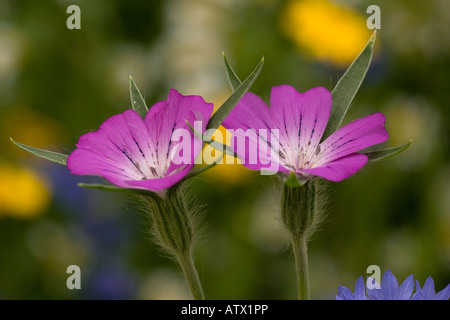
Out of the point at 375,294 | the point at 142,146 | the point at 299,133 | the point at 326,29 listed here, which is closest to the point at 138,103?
the point at 142,146

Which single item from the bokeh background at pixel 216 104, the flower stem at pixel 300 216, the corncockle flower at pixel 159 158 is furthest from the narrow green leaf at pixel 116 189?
the bokeh background at pixel 216 104

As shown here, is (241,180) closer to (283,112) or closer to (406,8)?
(406,8)

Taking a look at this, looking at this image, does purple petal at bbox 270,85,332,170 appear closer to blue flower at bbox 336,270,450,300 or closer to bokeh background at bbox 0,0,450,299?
blue flower at bbox 336,270,450,300

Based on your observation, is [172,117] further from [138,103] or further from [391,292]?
[391,292]

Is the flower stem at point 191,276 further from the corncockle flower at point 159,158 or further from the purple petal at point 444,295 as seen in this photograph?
the purple petal at point 444,295
